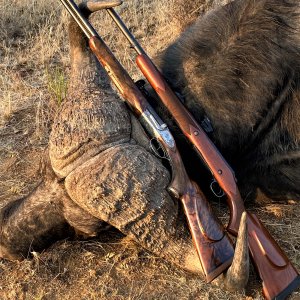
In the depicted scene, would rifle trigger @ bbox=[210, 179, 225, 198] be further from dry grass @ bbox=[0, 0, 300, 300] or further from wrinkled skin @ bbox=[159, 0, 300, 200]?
dry grass @ bbox=[0, 0, 300, 300]

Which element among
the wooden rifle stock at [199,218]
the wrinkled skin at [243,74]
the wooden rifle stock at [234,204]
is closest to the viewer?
the wooden rifle stock at [199,218]

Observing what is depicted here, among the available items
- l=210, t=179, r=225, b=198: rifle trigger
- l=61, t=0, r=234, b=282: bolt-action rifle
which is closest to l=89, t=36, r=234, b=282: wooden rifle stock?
l=61, t=0, r=234, b=282: bolt-action rifle

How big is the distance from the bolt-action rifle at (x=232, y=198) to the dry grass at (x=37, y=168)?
0.64 ft

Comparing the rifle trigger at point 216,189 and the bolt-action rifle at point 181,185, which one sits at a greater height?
the bolt-action rifle at point 181,185

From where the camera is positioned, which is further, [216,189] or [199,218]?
[216,189]

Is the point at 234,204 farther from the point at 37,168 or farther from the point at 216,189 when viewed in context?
the point at 37,168

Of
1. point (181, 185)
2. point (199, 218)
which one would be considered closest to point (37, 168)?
point (181, 185)

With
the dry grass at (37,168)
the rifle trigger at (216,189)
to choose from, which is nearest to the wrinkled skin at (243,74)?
the rifle trigger at (216,189)

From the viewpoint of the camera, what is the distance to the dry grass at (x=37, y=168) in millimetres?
3566

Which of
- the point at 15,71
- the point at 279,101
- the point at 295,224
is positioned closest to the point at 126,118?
the point at 279,101

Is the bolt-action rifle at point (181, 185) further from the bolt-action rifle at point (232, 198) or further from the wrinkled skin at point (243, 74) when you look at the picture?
the wrinkled skin at point (243, 74)

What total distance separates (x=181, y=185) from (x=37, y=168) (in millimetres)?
2042

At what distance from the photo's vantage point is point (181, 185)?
10.8 feet

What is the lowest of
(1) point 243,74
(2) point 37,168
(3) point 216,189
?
(3) point 216,189
